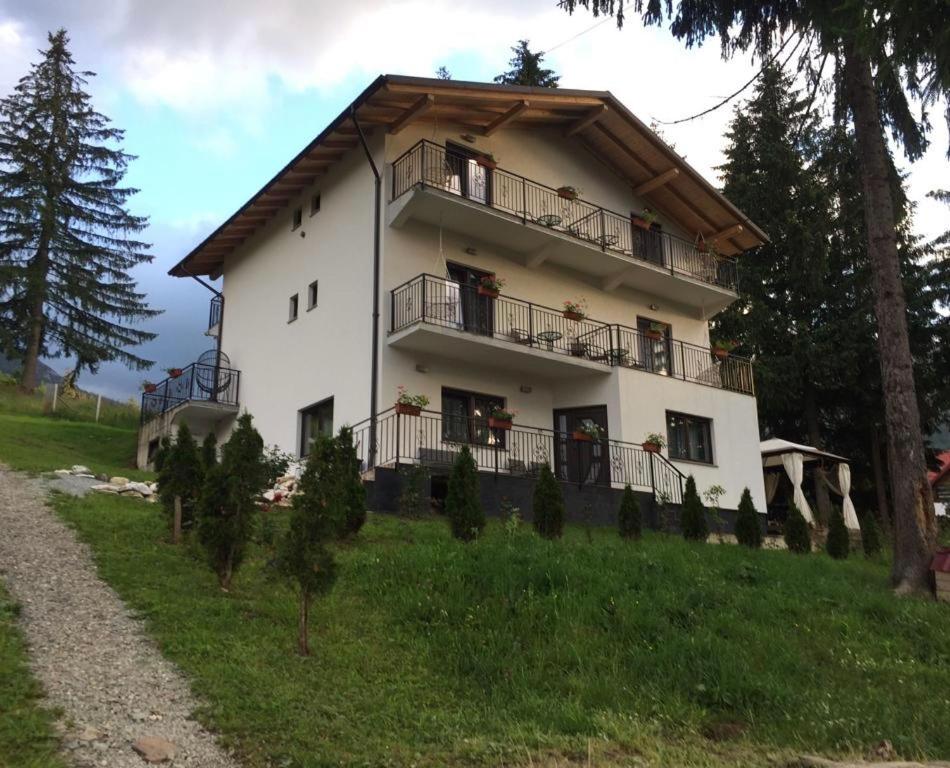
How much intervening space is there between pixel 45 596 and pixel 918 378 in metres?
26.1

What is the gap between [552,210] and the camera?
1955cm

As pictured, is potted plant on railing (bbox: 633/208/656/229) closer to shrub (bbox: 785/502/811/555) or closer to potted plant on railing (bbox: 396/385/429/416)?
shrub (bbox: 785/502/811/555)

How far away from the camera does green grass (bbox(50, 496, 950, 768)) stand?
561 cm

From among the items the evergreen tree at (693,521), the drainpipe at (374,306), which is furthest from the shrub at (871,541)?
the drainpipe at (374,306)

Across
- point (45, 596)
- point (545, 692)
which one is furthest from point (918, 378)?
point (45, 596)

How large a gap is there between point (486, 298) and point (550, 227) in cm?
212

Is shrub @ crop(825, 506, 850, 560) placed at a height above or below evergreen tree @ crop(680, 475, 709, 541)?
below

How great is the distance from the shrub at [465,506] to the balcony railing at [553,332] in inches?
174

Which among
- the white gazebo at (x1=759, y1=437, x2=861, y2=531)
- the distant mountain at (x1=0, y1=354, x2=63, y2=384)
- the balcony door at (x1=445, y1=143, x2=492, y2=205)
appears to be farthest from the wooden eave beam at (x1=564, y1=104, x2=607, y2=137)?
the distant mountain at (x1=0, y1=354, x2=63, y2=384)

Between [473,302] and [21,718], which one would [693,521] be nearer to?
[473,302]

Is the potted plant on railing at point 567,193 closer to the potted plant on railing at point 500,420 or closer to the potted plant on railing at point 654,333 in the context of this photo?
the potted plant on railing at point 654,333

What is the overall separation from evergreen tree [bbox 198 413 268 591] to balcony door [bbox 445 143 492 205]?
10.5 m

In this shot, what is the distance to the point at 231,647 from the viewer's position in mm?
6684

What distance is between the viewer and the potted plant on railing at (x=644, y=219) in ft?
69.1
